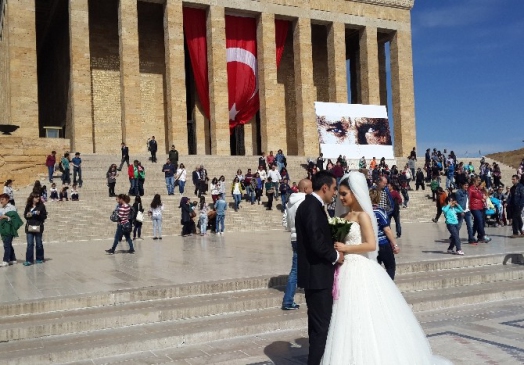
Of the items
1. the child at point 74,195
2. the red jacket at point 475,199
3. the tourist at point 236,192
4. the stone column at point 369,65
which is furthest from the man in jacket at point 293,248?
the stone column at point 369,65

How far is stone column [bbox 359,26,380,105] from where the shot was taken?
3125 cm

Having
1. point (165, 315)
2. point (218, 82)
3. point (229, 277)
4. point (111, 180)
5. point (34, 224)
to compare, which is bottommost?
point (165, 315)

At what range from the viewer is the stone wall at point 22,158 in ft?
66.8

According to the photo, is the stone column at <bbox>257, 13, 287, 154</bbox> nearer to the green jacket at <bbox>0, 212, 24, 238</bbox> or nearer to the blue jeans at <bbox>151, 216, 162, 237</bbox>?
the blue jeans at <bbox>151, 216, 162, 237</bbox>

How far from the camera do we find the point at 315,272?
3.86 m

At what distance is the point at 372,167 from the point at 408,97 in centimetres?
1068

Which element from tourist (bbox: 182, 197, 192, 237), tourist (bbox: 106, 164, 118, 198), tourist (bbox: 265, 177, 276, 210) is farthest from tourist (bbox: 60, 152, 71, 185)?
tourist (bbox: 265, 177, 276, 210)

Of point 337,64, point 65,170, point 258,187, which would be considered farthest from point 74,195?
point 337,64

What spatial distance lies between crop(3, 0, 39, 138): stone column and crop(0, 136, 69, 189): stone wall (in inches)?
88.1

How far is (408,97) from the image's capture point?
3222 centimetres

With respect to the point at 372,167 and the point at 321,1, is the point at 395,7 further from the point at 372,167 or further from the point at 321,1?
the point at 372,167

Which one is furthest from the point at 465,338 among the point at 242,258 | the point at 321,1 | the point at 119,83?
the point at 321,1

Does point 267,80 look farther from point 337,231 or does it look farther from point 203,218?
point 337,231

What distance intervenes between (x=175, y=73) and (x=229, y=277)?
66.9ft
